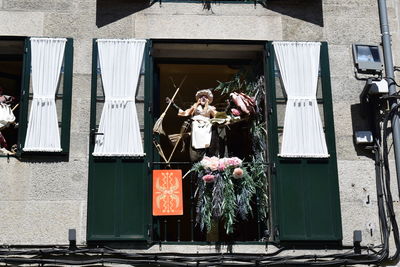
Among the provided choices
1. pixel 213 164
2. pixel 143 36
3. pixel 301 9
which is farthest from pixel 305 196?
pixel 143 36

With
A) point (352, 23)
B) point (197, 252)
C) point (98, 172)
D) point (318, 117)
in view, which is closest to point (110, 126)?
point (98, 172)

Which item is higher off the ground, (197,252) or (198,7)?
(198,7)

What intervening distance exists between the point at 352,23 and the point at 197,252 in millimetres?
4593

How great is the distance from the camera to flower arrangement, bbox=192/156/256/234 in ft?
36.1

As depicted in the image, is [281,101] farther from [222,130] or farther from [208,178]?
[208,178]

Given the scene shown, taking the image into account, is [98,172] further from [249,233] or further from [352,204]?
[352,204]

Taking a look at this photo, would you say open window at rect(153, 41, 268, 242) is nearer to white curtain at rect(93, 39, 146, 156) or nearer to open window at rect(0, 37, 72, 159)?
white curtain at rect(93, 39, 146, 156)

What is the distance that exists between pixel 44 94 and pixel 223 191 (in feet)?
10.3

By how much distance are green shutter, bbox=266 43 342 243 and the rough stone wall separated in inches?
8.3

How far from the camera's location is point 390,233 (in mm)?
11109

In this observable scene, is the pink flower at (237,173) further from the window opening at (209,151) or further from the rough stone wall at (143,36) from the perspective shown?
the rough stone wall at (143,36)

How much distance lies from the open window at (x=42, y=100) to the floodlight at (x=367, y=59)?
15.0 feet

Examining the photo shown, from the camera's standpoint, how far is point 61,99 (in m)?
11.5

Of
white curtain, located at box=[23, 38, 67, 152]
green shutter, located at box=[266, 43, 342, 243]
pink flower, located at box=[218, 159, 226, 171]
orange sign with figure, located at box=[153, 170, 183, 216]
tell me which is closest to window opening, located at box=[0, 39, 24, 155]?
white curtain, located at box=[23, 38, 67, 152]
